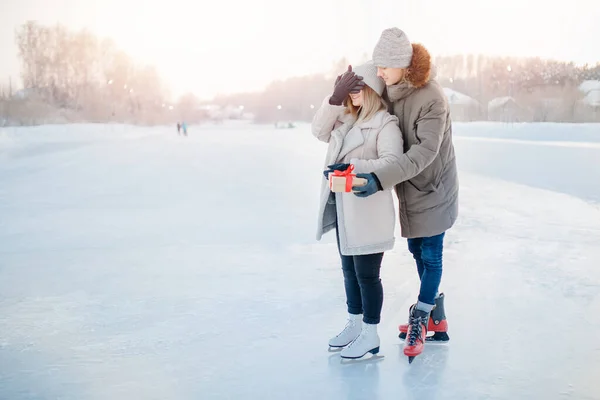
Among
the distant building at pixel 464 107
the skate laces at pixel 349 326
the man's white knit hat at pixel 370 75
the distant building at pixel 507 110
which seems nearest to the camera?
the man's white knit hat at pixel 370 75

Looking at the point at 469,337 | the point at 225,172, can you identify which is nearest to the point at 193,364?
the point at 469,337

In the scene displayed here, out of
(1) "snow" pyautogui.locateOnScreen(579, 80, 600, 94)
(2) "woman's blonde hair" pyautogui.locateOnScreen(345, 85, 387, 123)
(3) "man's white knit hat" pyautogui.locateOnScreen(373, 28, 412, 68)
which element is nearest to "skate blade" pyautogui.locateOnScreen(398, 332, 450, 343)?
(2) "woman's blonde hair" pyautogui.locateOnScreen(345, 85, 387, 123)

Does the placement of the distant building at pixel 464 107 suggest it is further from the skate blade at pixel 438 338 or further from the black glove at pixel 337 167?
the black glove at pixel 337 167

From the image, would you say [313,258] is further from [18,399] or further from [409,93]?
[18,399]

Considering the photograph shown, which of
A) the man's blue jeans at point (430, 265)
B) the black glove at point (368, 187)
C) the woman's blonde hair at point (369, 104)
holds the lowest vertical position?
the man's blue jeans at point (430, 265)

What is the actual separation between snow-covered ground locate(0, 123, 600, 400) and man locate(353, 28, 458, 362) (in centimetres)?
31

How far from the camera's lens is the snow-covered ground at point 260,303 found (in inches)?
86.9

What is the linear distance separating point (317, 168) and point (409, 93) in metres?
9.05

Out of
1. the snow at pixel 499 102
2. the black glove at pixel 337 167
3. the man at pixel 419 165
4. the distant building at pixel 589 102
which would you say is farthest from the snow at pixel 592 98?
the black glove at pixel 337 167

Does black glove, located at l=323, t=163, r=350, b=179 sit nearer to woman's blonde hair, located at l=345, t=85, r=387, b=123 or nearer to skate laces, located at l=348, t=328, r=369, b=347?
woman's blonde hair, located at l=345, t=85, r=387, b=123

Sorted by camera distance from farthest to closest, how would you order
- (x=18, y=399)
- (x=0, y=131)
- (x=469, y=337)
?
(x=0, y=131)
(x=469, y=337)
(x=18, y=399)

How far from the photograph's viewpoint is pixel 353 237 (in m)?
2.23

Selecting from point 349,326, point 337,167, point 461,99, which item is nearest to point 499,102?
point 461,99

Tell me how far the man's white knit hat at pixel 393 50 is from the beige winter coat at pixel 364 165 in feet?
0.58
